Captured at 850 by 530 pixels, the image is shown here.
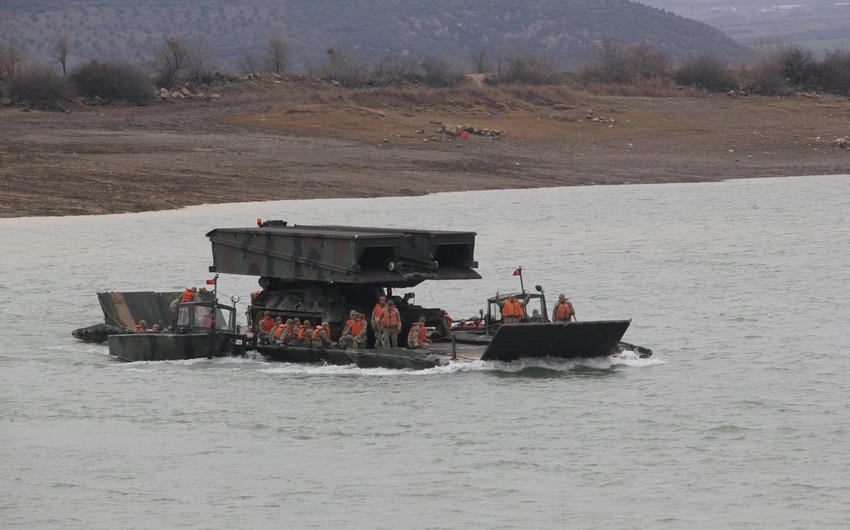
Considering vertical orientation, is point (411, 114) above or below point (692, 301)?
above

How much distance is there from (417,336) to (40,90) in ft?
157

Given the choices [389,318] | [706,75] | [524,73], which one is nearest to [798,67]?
[706,75]

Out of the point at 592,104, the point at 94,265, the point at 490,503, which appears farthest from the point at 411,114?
the point at 490,503

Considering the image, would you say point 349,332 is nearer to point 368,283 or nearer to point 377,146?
point 368,283

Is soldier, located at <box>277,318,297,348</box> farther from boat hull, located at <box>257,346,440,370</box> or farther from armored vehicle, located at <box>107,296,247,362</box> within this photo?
armored vehicle, located at <box>107,296,247,362</box>

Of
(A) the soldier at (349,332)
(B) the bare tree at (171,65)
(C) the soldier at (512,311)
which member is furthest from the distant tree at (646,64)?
(A) the soldier at (349,332)

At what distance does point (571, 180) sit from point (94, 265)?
25.7 meters

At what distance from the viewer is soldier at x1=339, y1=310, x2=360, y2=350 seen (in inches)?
1172

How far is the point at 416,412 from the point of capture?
26.1 metres

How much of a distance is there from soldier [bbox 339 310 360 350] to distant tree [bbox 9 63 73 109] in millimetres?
45914

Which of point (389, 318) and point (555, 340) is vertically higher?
point (389, 318)

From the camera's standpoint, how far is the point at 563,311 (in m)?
29.7

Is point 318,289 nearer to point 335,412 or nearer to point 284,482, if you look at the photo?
point 335,412

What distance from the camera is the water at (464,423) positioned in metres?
21.0
